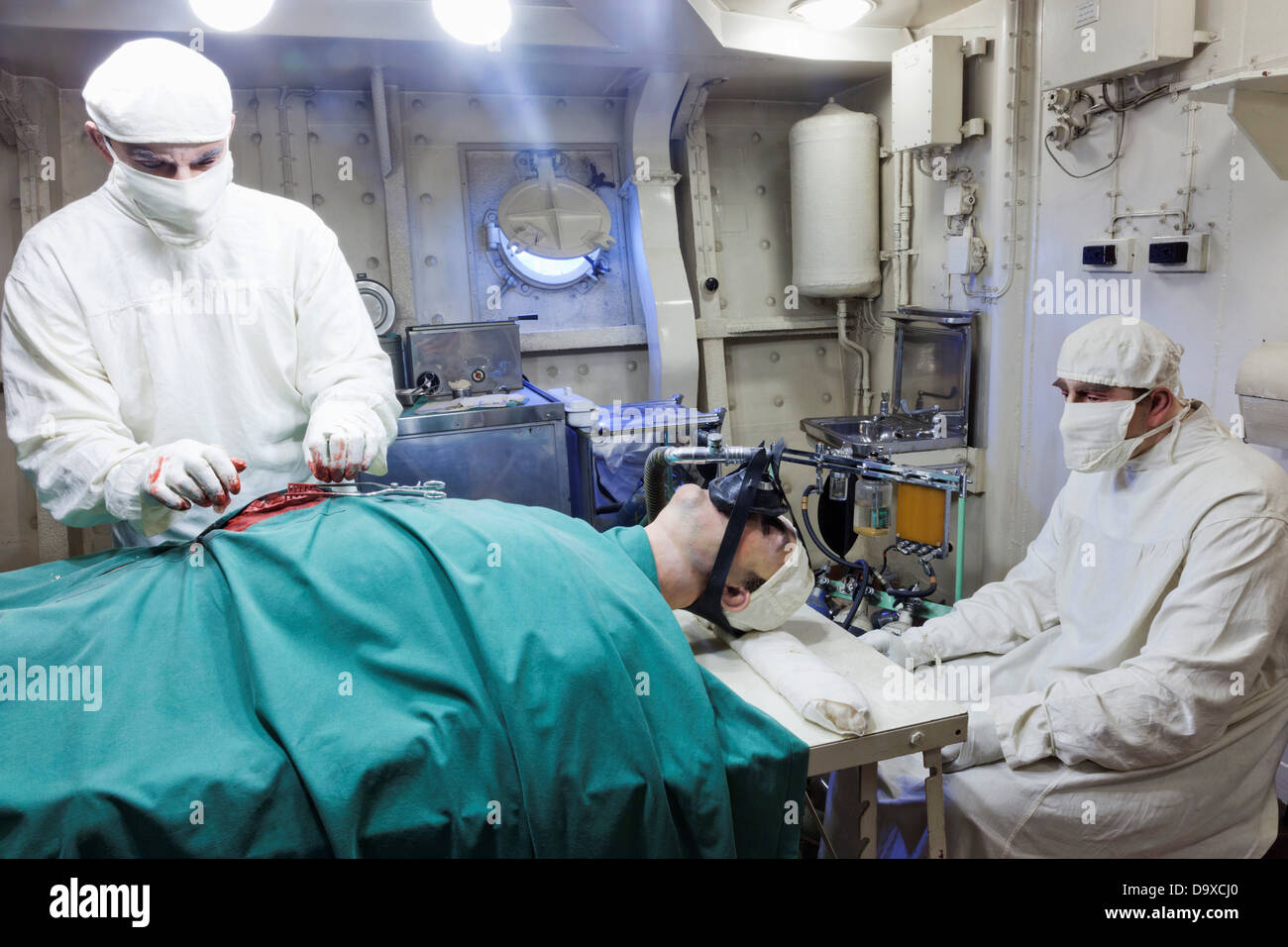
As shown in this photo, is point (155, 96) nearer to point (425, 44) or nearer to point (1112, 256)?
point (425, 44)

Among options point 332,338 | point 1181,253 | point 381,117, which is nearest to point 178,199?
point 332,338

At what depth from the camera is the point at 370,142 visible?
178 inches

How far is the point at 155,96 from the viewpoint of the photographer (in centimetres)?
189

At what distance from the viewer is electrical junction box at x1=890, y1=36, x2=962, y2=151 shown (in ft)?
12.4

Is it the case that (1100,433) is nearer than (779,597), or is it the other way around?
(779,597)

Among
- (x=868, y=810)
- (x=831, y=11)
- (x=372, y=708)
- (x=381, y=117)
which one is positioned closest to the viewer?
(x=372, y=708)

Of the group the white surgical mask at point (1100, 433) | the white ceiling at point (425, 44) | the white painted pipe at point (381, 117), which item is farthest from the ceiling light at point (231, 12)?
the white surgical mask at point (1100, 433)

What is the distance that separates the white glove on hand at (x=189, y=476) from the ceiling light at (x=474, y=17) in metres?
2.48

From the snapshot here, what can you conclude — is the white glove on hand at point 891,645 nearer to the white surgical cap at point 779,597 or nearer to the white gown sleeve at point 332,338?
the white surgical cap at point 779,597

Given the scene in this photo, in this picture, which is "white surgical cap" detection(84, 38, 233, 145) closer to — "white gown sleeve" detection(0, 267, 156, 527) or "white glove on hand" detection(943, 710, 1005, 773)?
"white gown sleeve" detection(0, 267, 156, 527)

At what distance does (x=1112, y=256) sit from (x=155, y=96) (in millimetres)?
3049

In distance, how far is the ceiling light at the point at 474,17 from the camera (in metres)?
3.48
